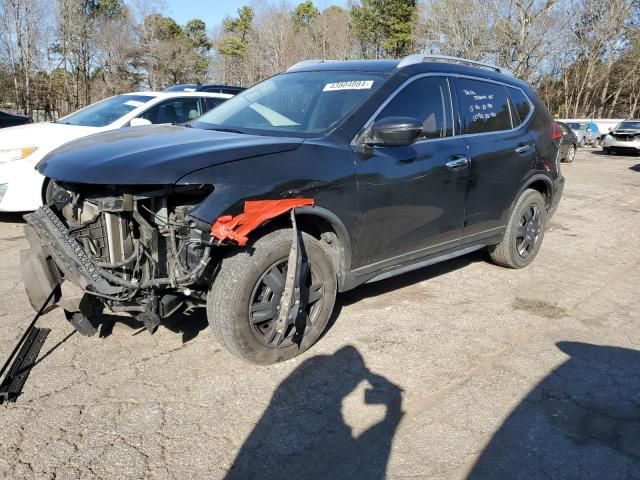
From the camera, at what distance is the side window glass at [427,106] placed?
3881 millimetres

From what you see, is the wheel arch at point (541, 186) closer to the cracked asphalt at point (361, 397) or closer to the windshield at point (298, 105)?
the cracked asphalt at point (361, 397)

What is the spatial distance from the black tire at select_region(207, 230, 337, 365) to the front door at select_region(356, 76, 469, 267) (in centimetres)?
43

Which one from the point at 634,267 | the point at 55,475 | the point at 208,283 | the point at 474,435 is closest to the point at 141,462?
the point at 55,475

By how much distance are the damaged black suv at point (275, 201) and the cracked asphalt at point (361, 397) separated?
0.33 meters

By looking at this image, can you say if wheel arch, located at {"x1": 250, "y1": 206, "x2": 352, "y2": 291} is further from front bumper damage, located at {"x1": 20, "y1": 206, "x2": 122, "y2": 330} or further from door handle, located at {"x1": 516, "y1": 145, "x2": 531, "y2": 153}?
door handle, located at {"x1": 516, "y1": 145, "x2": 531, "y2": 153}

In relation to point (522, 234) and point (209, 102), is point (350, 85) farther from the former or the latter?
point (209, 102)

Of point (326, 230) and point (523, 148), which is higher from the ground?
point (523, 148)

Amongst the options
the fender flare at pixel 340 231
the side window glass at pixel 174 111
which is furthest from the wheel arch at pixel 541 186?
the side window glass at pixel 174 111

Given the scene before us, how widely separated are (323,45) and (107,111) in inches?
1466

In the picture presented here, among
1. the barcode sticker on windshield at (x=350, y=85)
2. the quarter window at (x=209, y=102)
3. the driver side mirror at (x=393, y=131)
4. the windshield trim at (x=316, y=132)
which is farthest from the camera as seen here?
the quarter window at (x=209, y=102)

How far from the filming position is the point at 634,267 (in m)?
5.82

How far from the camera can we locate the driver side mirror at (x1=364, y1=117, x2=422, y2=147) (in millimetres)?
3420

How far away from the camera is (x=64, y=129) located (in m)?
6.81

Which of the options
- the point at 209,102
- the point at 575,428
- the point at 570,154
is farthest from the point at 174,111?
the point at 570,154
